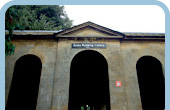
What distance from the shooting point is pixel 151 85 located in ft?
50.6

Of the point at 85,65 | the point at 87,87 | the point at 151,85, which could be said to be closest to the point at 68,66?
the point at 85,65

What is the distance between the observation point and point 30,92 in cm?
1558

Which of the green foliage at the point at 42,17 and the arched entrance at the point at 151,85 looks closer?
the arched entrance at the point at 151,85

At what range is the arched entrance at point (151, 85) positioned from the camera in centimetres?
1407

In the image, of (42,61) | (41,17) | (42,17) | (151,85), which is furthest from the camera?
(41,17)

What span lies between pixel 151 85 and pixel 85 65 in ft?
24.0

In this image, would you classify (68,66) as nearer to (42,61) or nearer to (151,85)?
(42,61)

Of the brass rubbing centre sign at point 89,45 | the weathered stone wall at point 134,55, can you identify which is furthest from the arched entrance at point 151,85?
the brass rubbing centre sign at point 89,45

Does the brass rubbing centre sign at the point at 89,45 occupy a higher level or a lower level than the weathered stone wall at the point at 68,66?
higher

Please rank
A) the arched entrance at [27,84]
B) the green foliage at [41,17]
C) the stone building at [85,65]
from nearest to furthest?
the stone building at [85,65]
the arched entrance at [27,84]
the green foliage at [41,17]

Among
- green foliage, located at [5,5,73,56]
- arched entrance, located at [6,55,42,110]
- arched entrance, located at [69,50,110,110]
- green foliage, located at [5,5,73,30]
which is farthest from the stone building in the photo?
green foliage, located at [5,5,73,30]

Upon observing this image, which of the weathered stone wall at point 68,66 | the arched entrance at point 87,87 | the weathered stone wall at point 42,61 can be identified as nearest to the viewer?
the weathered stone wall at point 68,66

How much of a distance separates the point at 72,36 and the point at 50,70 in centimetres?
338

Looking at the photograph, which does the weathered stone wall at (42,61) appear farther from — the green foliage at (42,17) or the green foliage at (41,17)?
the green foliage at (42,17)
